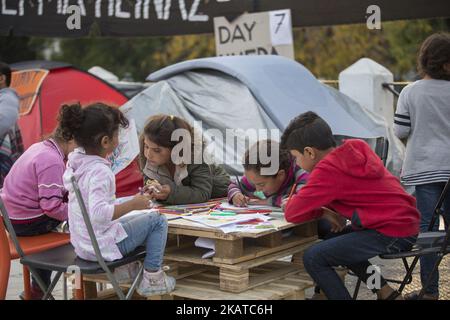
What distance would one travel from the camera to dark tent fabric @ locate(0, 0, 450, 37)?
7586 millimetres

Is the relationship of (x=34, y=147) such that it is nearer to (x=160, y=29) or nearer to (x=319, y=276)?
(x=319, y=276)

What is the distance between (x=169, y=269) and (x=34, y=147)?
1073 millimetres

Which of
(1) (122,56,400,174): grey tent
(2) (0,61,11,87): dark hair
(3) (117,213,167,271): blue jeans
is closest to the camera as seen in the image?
(3) (117,213,167,271): blue jeans

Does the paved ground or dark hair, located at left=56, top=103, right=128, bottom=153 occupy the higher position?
dark hair, located at left=56, top=103, right=128, bottom=153

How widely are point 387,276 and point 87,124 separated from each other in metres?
2.60

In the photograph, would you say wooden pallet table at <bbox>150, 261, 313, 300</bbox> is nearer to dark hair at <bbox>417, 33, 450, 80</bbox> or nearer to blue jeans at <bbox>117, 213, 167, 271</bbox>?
blue jeans at <bbox>117, 213, 167, 271</bbox>

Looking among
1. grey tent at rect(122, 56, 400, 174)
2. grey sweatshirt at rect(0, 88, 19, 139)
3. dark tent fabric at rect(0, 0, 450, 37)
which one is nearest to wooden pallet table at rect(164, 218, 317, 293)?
grey sweatshirt at rect(0, 88, 19, 139)

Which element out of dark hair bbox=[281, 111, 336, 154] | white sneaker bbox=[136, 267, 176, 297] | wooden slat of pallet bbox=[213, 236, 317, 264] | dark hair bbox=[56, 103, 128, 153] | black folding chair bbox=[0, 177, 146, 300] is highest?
dark hair bbox=[56, 103, 128, 153]

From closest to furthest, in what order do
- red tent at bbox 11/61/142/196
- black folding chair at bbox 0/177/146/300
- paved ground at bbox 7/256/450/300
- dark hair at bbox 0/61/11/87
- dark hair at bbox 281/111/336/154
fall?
black folding chair at bbox 0/177/146/300 → dark hair at bbox 281/111/336/154 → paved ground at bbox 7/256/450/300 → dark hair at bbox 0/61/11/87 → red tent at bbox 11/61/142/196

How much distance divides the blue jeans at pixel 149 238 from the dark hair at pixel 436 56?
6.06 feet

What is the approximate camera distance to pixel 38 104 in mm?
7902

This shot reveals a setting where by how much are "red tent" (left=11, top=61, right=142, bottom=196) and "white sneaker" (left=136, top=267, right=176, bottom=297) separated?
14.2ft

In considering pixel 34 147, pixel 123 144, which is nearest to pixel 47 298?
pixel 34 147

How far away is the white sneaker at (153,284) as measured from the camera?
11.5 ft
